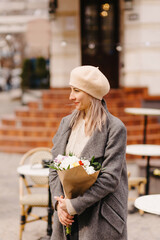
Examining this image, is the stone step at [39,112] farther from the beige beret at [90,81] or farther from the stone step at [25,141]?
the beige beret at [90,81]

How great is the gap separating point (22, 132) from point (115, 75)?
3701mm

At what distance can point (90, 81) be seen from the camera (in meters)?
2.73

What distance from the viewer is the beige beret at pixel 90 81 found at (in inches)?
108

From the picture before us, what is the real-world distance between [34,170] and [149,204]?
2157 millimetres

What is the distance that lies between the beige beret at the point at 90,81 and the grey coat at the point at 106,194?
0.22m

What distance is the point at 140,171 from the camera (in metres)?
6.56

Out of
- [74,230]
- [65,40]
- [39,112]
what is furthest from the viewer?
[65,40]

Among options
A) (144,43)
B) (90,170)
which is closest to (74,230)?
(90,170)

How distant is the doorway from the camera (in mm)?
11594

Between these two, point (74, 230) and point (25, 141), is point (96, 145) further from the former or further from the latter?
point (25, 141)

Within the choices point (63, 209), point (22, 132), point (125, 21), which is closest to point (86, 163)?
point (63, 209)

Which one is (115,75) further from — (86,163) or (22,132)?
(86,163)

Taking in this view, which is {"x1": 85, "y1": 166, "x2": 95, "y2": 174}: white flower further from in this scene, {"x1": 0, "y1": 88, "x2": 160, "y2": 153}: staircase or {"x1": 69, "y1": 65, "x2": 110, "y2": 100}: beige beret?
{"x1": 0, "y1": 88, "x2": 160, "y2": 153}: staircase

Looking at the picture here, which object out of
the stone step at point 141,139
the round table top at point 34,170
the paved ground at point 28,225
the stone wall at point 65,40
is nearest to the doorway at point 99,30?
the stone wall at point 65,40
